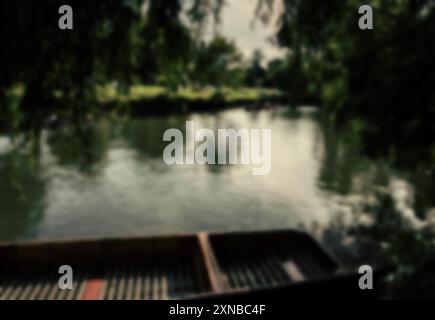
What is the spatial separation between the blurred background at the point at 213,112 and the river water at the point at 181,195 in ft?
0.31

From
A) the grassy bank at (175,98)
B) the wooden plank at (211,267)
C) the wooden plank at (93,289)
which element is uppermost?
the grassy bank at (175,98)

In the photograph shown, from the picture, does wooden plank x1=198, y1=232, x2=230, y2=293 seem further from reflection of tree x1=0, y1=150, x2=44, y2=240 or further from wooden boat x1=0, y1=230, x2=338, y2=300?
reflection of tree x1=0, y1=150, x2=44, y2=240

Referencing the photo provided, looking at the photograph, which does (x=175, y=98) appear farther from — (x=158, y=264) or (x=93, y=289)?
(x=158, y=264)

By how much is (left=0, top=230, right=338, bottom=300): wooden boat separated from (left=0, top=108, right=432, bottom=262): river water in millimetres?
1685

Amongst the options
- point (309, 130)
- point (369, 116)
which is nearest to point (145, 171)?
point (369, 116)

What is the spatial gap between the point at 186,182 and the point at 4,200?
7.65 m

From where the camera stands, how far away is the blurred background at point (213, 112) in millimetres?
3148

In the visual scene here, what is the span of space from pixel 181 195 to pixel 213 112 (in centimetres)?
628

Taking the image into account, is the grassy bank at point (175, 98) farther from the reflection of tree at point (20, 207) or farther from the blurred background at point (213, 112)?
the reflection of tree at point (20, 207)

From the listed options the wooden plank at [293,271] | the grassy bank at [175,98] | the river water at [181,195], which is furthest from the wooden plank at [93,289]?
the wooden plank at [293,271]

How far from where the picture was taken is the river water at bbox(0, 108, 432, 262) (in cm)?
1241

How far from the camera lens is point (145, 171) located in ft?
64.3

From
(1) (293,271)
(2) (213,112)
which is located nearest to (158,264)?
(1) (293,271)

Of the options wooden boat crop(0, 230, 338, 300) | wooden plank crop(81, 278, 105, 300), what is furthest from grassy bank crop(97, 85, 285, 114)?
wooden plank crop(81, 278, 105, 300)
